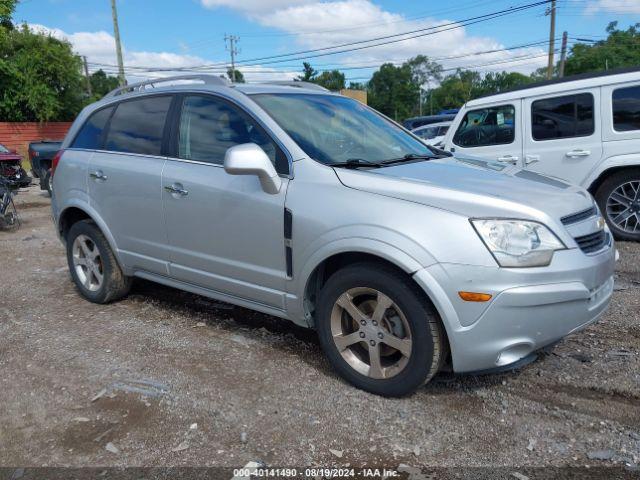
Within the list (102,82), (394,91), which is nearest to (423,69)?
(394,91)

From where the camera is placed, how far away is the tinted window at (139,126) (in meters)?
4.08

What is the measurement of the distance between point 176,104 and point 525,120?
4.68 m

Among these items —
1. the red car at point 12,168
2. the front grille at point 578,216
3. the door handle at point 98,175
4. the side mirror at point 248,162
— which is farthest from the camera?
the red car at point 12,168

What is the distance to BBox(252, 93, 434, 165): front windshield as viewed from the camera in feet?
11.1

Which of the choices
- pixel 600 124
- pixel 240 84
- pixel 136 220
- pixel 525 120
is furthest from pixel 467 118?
pixel 136 220

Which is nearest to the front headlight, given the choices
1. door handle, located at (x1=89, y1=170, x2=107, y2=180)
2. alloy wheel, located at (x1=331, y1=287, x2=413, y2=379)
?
alloy wheel, located at (x1=331, y1=287, x2=413, y2=379)

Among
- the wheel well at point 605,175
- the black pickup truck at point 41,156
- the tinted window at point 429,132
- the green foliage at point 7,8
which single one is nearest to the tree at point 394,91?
the green foliage at point 7,8

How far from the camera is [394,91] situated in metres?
88.9

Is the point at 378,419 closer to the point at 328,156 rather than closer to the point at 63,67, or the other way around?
the point at 328,156

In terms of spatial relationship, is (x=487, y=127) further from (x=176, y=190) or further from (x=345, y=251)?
(x=345, y=251)

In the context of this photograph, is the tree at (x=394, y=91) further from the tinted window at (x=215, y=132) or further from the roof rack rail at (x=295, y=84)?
the tinted window at (x=215, y=132)

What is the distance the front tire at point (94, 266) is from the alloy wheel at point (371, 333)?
2.38 metres

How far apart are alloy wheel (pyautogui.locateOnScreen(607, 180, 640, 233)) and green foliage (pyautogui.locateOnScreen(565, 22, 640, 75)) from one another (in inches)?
1675

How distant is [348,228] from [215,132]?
1.37 meters
